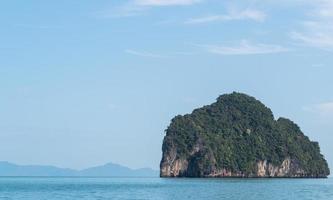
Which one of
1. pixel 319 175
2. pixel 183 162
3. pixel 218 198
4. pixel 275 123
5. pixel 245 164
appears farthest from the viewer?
pixel 319 175

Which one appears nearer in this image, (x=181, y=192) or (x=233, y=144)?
(x=181, y=192)

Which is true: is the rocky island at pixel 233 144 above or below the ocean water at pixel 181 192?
above

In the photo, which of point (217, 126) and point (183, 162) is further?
point (217, 126)

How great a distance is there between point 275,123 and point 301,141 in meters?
13.9

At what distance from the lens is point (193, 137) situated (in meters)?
156

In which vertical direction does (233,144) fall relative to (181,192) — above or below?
above

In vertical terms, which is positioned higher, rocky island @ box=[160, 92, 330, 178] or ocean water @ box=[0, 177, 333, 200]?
rocky island @ box=[160, 92, 330, 178]

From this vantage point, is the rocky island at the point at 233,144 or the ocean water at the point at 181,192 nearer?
the ocean water at the point at 181,192

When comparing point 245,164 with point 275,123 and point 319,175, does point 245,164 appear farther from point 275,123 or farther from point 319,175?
point 319,175

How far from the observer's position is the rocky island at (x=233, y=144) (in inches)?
6068

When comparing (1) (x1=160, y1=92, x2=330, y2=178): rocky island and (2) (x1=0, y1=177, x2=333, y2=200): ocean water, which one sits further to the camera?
(1) (x1=160, y1=92, x2=330, y2=178): rocky island

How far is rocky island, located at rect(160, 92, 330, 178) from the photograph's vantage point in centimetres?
15412

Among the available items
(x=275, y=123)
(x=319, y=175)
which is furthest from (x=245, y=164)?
(x=319, y=175)

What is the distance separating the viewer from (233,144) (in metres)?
170
